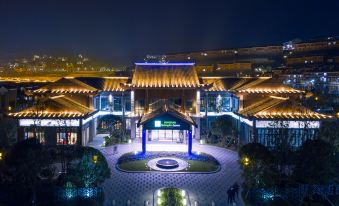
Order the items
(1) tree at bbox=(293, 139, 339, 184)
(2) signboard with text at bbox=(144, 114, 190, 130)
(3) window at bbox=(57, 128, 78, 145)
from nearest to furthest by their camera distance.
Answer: (1) tree at bbox=(293, 139, 339, 184) → (2) signboard with text at bbox=(144, 114, 190, 130) → (3) window at bbox=(57, 128, 78, 145)

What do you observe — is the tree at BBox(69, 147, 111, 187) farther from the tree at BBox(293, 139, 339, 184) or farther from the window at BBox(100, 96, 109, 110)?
the window at BBox(100, 96, 109, 110)

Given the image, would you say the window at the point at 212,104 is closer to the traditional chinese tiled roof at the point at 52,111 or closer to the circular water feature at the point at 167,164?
the circular water feature at the point at 167,164

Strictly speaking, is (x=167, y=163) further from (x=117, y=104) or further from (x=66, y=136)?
(x=117, y=104)

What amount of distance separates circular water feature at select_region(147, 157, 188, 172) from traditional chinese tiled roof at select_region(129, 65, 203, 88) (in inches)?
454

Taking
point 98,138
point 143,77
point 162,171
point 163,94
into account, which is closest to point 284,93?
point 163,94

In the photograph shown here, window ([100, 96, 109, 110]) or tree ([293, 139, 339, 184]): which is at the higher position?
window ([100, 96, 109, 110])

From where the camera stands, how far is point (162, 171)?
27.8m

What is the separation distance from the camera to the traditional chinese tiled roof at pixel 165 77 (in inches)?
1566

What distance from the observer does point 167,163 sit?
29094 millimetres

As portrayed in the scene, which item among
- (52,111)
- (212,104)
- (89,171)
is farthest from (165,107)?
(89,171)

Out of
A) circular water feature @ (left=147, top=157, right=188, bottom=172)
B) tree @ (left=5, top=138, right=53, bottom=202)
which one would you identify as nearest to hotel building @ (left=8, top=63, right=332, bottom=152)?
circular water feature @ (left=147, top=157, right=188, bottom=172)

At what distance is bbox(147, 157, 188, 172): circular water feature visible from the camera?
93.1ft

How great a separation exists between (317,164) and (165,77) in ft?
80.7

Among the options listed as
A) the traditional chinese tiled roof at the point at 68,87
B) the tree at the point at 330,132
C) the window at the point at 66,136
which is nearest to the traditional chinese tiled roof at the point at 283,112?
the tree at the point at 330,132
